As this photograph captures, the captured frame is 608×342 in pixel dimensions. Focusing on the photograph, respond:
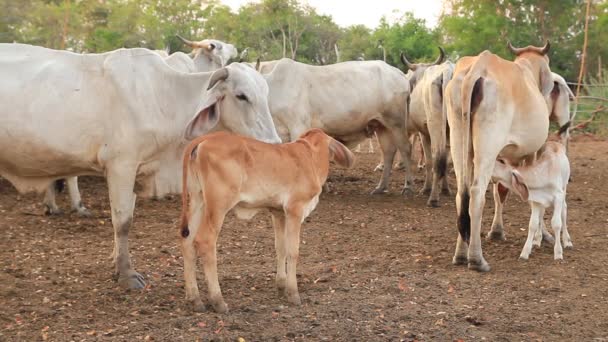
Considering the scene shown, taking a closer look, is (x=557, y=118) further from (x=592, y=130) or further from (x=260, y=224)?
(x=592, y=130)

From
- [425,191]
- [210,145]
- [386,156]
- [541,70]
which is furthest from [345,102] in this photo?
[210,145]

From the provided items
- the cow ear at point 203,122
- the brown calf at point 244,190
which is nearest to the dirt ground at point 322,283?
the brown calf at point 244,190

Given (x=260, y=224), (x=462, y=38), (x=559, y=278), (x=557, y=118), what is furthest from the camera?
(x=462, y=38)

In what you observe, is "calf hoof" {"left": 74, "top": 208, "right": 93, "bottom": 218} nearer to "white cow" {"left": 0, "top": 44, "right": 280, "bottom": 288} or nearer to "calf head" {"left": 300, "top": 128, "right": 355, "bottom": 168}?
"white cow" {"left": 0, "top": 44, "right": 280, "bottom": 288}

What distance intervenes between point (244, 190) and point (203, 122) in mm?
924

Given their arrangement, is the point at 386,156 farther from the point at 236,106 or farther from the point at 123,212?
the point at 123,212

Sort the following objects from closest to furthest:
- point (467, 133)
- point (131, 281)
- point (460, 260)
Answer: point (131, 281) → point (467, 133) → point (460, 260)

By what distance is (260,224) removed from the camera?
8453 mm

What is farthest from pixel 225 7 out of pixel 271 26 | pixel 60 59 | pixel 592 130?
pixel 60 59

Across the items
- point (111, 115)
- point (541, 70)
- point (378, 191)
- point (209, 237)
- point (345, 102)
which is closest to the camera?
point (209, 237)

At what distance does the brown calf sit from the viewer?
504 centimetres

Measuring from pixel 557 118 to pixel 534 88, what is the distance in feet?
9.39

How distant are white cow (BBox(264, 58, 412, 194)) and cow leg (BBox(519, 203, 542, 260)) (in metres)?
3.76

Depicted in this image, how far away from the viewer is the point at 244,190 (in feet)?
17.0
